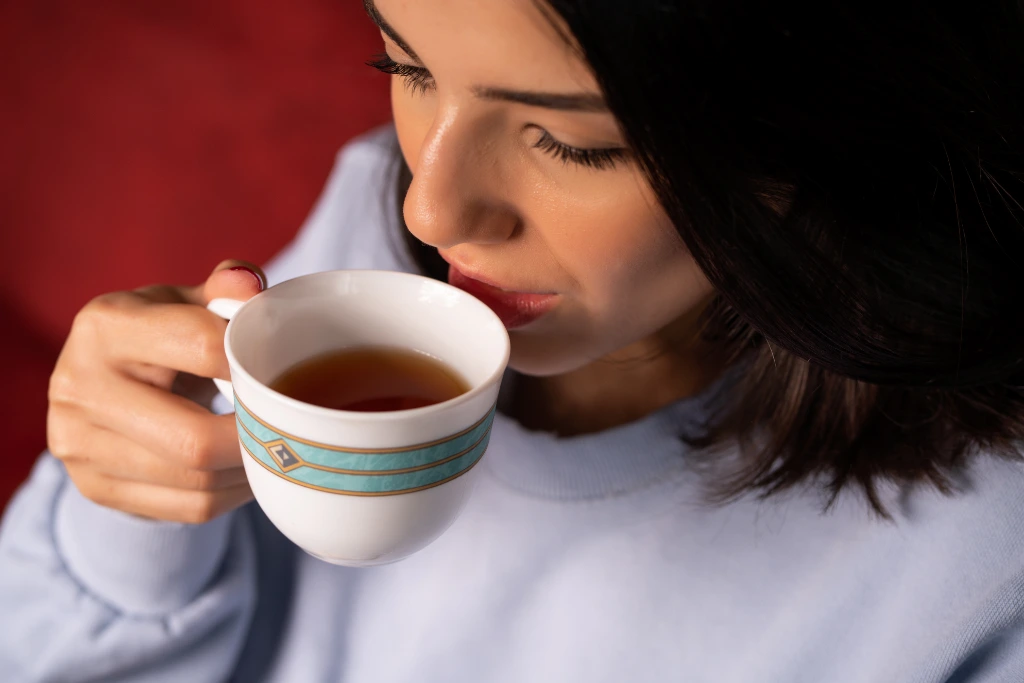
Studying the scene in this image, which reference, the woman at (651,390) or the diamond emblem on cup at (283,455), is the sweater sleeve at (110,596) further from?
the diamond emblem on cup at (283,455)

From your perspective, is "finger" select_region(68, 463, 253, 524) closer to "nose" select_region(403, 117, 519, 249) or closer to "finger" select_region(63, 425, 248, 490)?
"finger" select_region(63, 425, 248, 490)

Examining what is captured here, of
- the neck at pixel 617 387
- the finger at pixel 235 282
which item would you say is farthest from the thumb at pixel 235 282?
the neck at pixel 617 387

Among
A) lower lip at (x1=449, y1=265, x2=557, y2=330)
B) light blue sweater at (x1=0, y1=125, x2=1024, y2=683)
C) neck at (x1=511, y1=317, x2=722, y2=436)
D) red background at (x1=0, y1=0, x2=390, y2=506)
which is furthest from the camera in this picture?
red background at (x1=0, y1=0, x2=390, y2=506)

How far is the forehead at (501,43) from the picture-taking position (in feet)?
1.66

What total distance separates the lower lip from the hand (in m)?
0.19

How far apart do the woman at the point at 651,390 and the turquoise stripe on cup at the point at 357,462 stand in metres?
0.16

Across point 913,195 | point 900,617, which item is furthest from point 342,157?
point 900,617

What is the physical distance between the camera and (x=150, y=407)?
70 cm

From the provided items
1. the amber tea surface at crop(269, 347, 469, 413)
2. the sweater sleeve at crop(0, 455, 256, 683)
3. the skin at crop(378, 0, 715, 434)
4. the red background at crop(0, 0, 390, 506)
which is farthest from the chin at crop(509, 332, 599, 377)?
the red background at crop(0, 0, 390, 506)

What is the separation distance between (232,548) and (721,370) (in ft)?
2.03

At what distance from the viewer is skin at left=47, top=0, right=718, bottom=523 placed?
0.54 meters

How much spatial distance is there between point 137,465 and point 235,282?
213mm

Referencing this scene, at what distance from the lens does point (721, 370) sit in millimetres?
985

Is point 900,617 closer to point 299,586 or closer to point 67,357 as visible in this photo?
point 299,586
